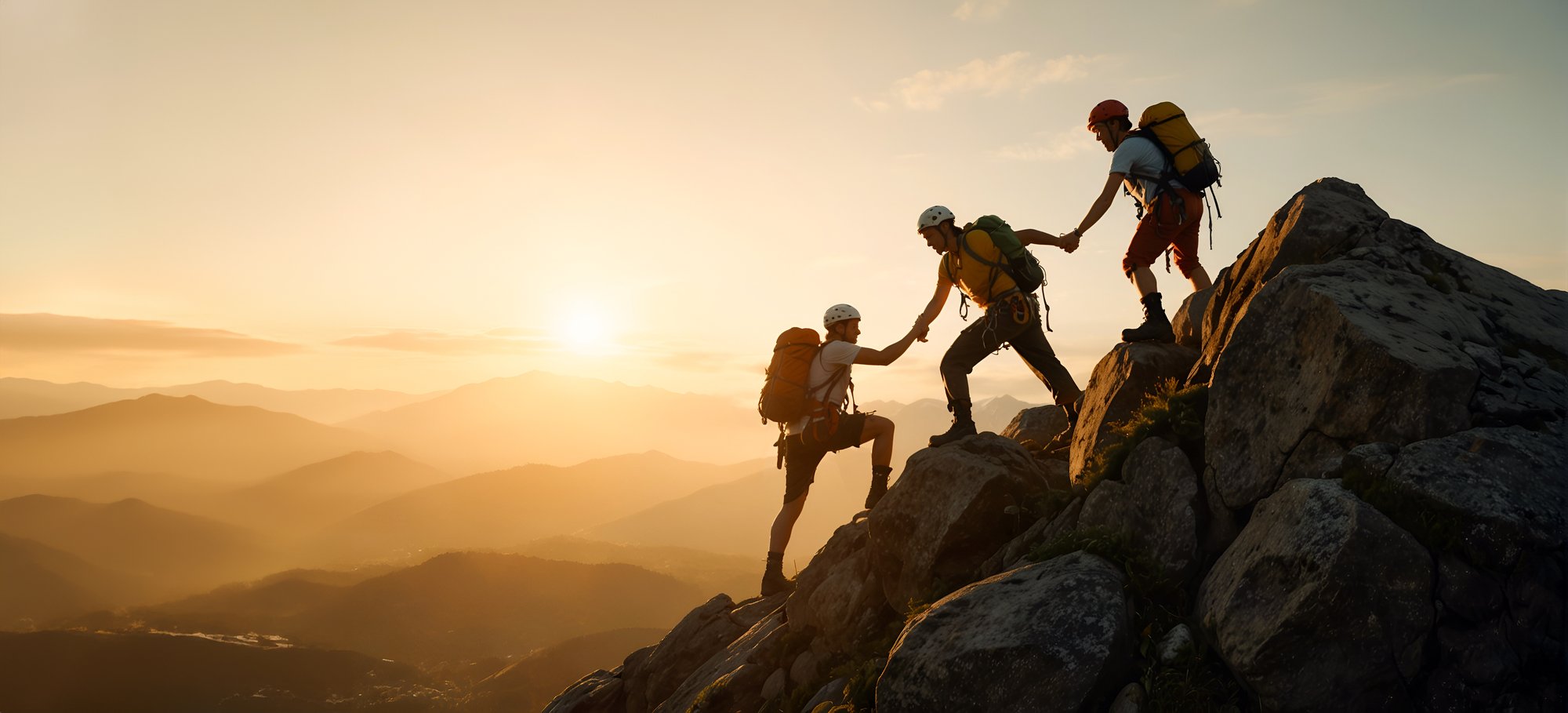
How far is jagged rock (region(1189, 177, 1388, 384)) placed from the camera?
37.3 feet

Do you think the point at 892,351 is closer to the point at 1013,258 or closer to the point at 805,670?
the point at 1013,258

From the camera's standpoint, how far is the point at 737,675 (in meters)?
15.5

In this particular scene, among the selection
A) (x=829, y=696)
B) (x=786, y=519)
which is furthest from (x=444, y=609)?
(x=829, y=696)

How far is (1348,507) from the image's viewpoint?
770 centimetres

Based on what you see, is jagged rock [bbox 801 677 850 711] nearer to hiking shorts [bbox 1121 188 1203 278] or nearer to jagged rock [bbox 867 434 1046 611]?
jagged rock [bbox 867 434 1046 611]

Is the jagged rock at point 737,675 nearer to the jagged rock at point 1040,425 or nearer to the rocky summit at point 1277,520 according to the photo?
the rocky summit at point 1277,520

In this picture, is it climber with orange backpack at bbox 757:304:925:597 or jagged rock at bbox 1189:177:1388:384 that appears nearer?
jagged rock at bbox 1189:177:1388:384

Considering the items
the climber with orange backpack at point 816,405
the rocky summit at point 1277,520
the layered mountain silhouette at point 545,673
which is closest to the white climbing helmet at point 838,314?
the climber with orange backpack at point 816,405

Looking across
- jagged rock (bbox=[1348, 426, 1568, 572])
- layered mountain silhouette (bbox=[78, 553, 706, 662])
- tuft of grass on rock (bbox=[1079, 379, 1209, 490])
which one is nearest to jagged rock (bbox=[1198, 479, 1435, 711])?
jagged rock (bbox=[1348, 426, 1568, 572])

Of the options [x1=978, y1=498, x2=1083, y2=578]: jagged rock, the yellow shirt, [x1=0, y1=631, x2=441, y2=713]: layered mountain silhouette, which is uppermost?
the yellow shirt

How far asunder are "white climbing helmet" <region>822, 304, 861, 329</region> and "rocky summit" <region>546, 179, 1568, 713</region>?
148 inches

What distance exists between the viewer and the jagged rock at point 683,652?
1912 cm

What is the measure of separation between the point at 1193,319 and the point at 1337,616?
761 centimetres

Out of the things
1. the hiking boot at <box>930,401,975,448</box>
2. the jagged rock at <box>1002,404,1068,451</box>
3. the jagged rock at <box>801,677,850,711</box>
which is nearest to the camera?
the jagged rock at <box>801,677,850,711</box>
